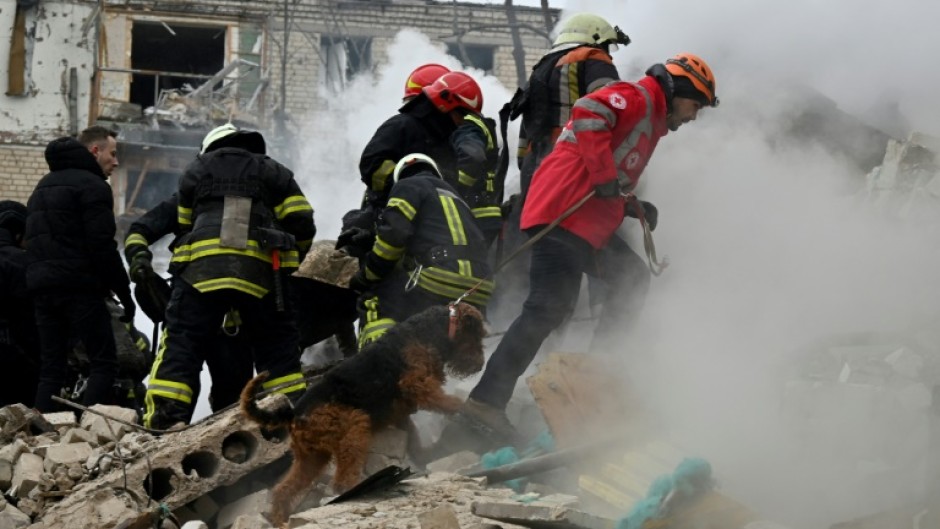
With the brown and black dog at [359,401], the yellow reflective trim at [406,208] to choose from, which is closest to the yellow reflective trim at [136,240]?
the yellow reflective trim at [406,208]

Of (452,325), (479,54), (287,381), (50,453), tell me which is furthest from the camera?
(479,54)

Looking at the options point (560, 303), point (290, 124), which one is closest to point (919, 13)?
point (560, 303)

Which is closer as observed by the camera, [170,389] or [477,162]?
[170,389]

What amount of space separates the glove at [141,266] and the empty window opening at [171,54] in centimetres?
1999

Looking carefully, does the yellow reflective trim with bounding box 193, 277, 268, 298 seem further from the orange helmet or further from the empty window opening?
the empty window opening

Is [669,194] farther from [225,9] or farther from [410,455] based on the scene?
[225,9]

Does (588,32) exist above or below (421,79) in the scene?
above

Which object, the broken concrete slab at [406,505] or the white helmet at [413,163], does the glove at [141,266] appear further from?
the broken concrete slab at [406,505]

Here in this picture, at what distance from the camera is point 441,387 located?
6.70 metres

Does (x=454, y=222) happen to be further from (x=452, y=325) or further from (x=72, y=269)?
(x=72, y=269)

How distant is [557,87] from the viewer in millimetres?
8695

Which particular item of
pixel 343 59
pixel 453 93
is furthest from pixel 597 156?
pixel 343 59

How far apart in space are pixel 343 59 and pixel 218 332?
2028cm

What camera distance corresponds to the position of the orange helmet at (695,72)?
792 centimetres
